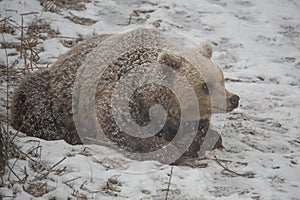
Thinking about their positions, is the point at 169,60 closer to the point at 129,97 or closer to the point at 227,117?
the point at 129,97

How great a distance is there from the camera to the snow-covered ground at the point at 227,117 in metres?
3.41

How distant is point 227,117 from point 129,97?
57.8 inches

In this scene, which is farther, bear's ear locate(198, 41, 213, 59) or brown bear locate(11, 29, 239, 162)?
bear's ear locate(198, 41, 213, 59)

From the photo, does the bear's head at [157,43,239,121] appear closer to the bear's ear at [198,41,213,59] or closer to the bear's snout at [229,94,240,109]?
the bear's snout at [229,94,240,109]

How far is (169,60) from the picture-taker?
4.30 meters

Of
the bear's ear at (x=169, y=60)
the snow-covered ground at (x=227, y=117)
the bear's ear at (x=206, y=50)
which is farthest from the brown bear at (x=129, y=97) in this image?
the snow-covered ground at (x=227, y=117)

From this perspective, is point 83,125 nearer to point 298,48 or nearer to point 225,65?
point 225,65

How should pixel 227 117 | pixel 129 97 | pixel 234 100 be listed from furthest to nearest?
pixel 227 117, pixel 234 100, pixel 129 97

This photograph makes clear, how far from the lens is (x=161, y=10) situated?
814cm

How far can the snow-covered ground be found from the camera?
341cm

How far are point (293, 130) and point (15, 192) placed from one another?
124 inches

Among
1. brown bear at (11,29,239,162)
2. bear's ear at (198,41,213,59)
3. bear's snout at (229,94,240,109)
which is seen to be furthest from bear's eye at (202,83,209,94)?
bear's ear at (198,41,213,59)

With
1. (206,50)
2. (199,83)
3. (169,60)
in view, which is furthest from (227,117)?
(169,60)

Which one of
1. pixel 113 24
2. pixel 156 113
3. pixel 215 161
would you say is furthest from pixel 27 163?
pixel 113 24
